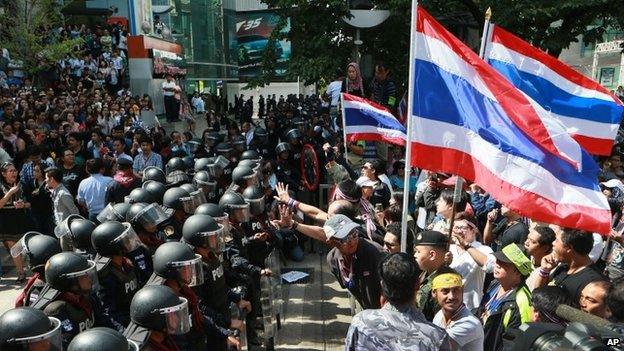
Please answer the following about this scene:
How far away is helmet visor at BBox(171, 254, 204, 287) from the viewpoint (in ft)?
14.0

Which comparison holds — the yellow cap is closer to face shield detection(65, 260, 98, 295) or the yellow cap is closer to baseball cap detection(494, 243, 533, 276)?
baseball cap detection(494, 243, 533, 276)

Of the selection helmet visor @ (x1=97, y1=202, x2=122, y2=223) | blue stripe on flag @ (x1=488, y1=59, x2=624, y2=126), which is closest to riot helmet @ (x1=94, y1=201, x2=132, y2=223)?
helmet visor @ (x1=97, y1=202, x2=122, y2=223)

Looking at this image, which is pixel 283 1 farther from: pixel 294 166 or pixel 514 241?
pixel 514 241

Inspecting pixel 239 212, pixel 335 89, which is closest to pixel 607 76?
pixel 335 89

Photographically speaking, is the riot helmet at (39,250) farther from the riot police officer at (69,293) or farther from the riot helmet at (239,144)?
the riot helmet at (239,144)

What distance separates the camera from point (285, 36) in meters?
14.9

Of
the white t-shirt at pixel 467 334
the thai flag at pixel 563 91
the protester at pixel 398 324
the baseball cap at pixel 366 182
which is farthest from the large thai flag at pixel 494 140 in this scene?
the baseball cap at pixel 366 182

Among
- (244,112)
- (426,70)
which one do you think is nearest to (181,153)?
(426,70)

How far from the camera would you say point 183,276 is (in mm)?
4309

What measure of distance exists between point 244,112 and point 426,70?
28.0m

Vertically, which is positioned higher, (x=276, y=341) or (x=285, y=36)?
(x=285, y=36)

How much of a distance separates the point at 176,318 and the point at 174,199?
8.91 ft

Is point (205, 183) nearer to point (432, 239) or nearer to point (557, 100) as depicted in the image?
point (432, 239)

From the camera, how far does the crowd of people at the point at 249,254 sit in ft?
10.7
